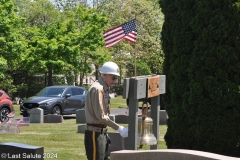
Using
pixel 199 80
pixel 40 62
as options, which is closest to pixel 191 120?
pixel 199 80

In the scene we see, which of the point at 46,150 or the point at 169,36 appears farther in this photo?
the point at 46,150

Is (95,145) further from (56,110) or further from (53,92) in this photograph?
(53,92)

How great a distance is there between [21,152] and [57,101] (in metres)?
19.2

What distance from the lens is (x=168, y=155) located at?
6492 millimetres

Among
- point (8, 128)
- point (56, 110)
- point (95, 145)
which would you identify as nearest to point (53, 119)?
point (56, 110)

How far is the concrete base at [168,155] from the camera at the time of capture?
6.31m

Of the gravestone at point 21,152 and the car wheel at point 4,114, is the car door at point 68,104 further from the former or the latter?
the gravestone at point 21,152

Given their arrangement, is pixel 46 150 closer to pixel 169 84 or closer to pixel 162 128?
pixel 169 84

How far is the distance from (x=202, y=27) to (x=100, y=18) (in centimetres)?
3413

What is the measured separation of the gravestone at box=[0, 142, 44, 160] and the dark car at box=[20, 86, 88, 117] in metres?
18.3

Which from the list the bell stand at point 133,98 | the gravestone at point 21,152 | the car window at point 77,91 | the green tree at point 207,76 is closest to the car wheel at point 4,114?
the car window at point 77,91

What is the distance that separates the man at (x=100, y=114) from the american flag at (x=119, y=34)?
13.9 meters

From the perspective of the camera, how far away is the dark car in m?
25.7

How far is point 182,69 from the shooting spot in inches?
378
